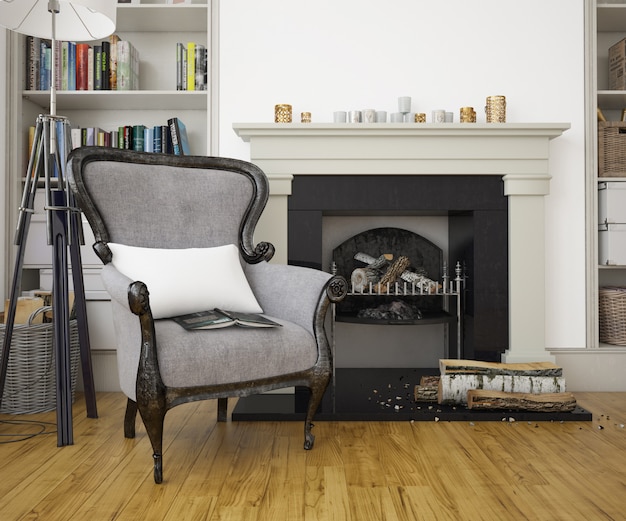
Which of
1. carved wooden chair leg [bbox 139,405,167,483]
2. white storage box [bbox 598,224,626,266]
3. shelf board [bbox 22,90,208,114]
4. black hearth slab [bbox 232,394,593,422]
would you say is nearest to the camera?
carved wooden chair leg [bbox 139,405,167,483]

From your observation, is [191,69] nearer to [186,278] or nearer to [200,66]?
[200,66]

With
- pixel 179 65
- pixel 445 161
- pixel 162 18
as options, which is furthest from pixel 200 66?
pixel 445 161

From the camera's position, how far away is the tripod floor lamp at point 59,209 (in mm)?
2404

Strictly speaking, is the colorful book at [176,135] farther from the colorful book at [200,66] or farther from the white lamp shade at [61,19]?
the white lamp shade at [61,19]

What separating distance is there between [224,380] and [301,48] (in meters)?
1.95

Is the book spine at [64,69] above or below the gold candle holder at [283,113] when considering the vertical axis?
above

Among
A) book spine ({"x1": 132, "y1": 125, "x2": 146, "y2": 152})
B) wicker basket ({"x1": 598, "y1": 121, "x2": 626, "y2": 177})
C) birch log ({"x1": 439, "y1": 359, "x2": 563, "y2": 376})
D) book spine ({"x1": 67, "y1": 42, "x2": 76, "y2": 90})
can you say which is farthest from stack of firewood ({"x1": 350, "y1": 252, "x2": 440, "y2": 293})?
book spine ({"x1": 67, "y1": 42, "x2": 76, "y2": 90})

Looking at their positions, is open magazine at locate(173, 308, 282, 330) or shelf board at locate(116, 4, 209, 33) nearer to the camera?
open magazine at locate(173, 308, 282, 330)

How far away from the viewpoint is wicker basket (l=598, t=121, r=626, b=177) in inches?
132

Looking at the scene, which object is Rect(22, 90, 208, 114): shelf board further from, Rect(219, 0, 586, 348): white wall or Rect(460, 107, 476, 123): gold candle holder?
Rect(460, 107, 476, 123): gold candle holder

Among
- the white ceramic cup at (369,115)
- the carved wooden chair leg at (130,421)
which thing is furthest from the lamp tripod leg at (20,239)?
the white ceramic cup at (369,115)

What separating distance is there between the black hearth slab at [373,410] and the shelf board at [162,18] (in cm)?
209

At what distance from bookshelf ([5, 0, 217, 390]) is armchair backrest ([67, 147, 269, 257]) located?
603mm

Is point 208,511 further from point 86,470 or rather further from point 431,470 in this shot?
point 431,470
